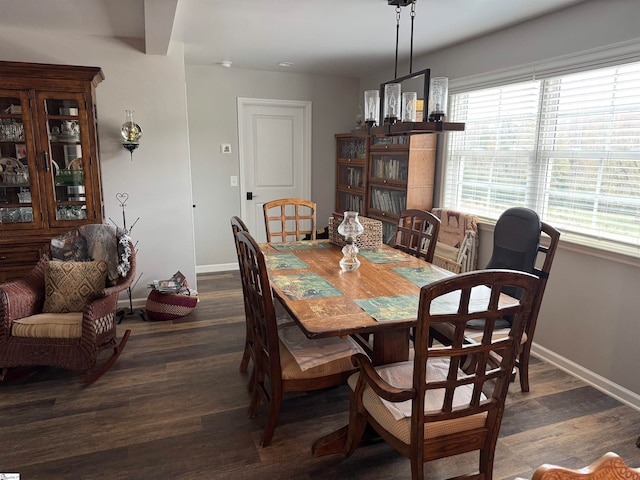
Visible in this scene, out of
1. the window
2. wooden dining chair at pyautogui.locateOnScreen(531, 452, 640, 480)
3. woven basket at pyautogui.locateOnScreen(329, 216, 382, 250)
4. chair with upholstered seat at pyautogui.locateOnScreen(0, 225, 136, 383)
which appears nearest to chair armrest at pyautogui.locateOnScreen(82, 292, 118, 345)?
chair with upholstered seat at pyautogui.locateOnScreen(0, 225, 136, 383)

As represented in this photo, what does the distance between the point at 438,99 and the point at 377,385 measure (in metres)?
1.45

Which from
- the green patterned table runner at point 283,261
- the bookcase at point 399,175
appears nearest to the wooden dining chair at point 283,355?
the green patterned table runner at point 283,261

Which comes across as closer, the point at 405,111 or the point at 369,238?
the point at 405,111

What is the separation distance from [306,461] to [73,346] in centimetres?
160

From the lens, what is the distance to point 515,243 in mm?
2631

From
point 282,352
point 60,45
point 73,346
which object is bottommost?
point 73,346

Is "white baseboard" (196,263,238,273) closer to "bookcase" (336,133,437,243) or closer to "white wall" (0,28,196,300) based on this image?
"white wall" (0,28,196,300)

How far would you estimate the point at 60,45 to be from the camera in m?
3.54

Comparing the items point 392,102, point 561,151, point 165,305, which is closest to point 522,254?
point 561,151

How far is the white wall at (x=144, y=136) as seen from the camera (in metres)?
3.56

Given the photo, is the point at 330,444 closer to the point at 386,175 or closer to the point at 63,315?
the point at 63,315

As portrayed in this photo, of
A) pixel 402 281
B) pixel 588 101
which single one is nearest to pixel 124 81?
pixel 402 281

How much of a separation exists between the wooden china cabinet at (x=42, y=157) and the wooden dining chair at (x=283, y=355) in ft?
6.84

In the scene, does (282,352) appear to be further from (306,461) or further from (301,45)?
(301,45)
